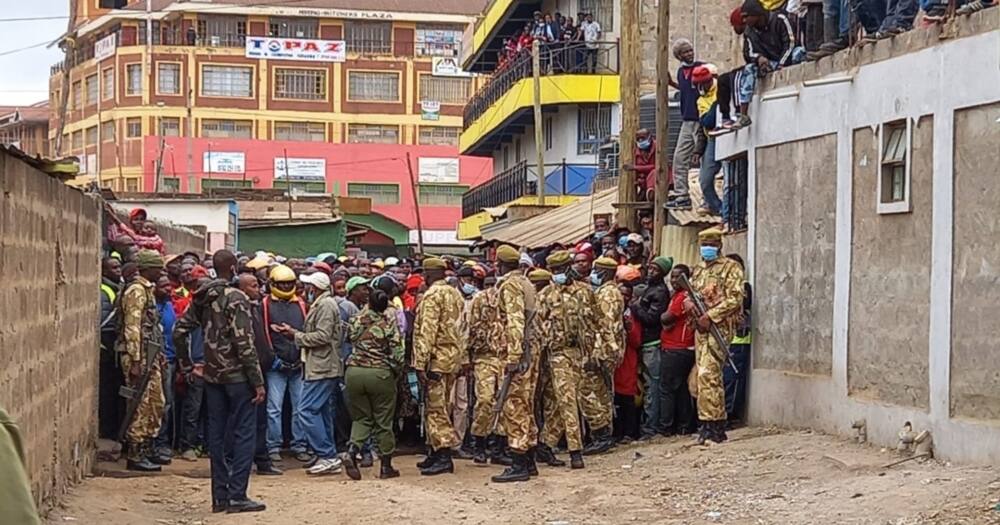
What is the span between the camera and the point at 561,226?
2362cm

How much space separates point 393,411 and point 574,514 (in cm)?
246

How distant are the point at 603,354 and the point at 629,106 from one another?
17.1 feet

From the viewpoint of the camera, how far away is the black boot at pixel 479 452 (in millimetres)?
14647

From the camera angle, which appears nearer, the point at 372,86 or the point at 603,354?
the point at 603,354

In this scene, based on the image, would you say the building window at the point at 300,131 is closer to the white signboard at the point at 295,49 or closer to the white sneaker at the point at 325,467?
the white signboard at the point at 295,49

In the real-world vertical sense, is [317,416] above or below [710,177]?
below

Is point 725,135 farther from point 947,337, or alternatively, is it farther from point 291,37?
point 291,37

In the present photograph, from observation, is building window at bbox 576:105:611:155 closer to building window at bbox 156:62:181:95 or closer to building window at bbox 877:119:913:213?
building window at bbox 877:119:913:213

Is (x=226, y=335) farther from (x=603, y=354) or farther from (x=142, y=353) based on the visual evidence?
(x=603, y=354)

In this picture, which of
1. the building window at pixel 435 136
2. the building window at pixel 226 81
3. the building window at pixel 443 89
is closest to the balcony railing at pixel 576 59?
the building window at pixel 226 81

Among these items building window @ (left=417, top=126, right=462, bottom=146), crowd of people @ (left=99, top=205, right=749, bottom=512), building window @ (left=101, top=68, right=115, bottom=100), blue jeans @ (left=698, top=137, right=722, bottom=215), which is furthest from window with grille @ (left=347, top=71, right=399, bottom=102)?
crowd of people @ (left=99, top=205, right=749, bottom=512)

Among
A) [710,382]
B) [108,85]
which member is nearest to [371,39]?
[108,85]

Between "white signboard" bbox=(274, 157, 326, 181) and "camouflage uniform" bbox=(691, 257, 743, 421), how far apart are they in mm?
59249

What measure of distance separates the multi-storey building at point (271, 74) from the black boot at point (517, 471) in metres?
59.6
